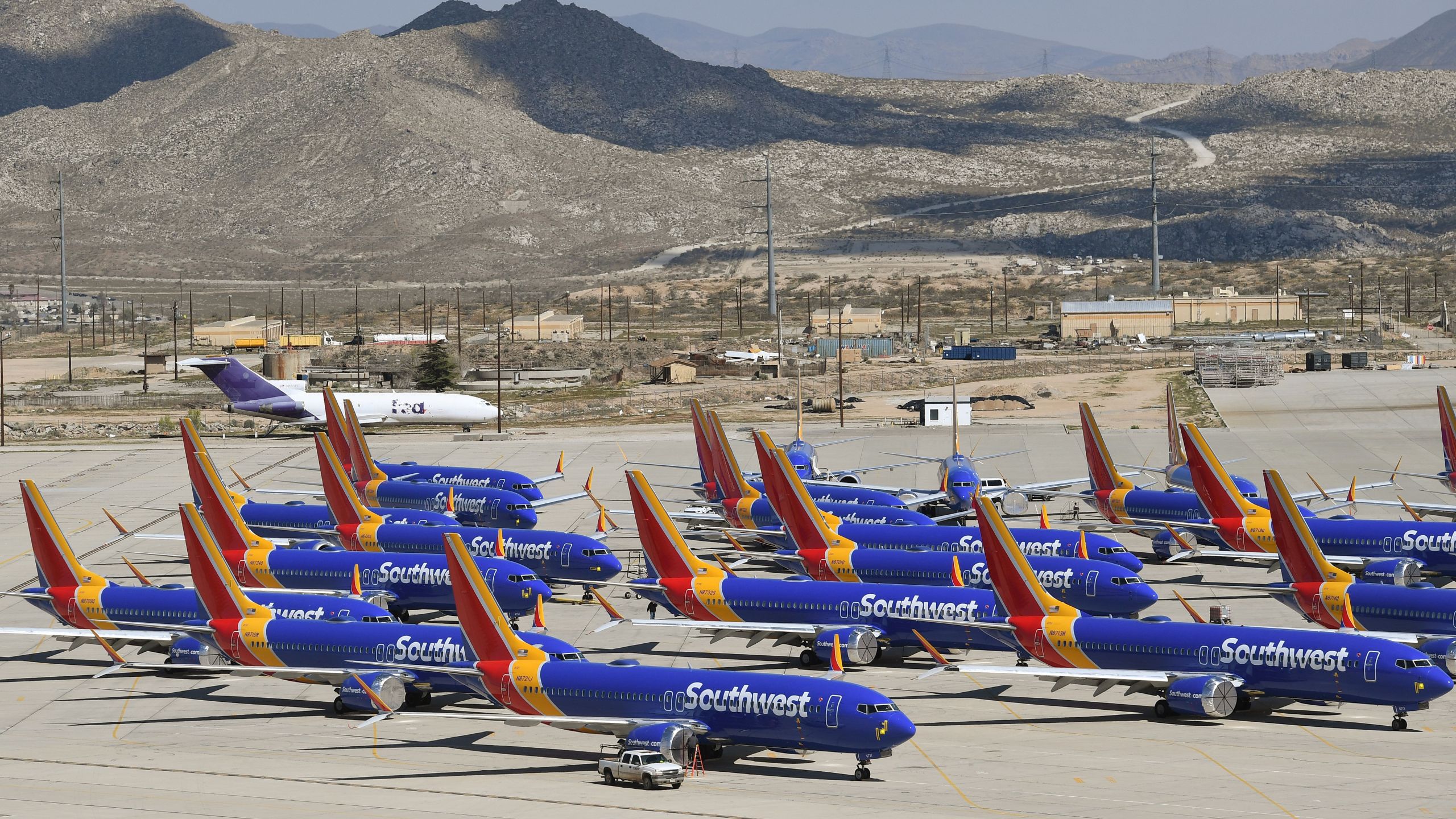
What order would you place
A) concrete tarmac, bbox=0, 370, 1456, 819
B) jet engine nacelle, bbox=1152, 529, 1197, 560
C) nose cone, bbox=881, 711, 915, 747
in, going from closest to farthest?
concrete tarmac, bbox=0, 370, 1456, 819
nose cone, bbox=881, 711, 915, 747
jet engine nacelle, bbox=1152, 529, 1197, 560

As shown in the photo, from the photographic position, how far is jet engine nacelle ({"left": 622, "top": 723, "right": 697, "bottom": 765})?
49.9m

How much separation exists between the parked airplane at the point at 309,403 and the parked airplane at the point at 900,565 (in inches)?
3054

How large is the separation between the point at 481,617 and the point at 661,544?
42.5 feet

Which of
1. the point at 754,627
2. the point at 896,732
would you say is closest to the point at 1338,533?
the point at 754,627

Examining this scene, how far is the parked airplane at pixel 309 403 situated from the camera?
150 metres

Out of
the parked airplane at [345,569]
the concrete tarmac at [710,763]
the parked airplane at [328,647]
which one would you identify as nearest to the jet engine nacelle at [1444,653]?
the concrete tarmac at [710,763]

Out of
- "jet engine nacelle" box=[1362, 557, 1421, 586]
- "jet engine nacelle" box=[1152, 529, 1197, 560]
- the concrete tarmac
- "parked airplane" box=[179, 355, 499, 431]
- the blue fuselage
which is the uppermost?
"parked airplane" box=[179, 355, 499, 431]

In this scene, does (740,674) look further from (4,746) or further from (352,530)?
(352,530)

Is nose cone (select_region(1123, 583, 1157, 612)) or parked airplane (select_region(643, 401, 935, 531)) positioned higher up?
parked airplane (select_region(643, 401, 935, 531))

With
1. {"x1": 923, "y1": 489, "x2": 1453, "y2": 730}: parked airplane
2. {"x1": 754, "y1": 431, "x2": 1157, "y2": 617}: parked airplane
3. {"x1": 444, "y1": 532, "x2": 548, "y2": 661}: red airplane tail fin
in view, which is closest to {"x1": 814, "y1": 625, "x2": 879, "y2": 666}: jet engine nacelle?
{"x1": 923, "y1": 489, "x2": 1453, "y2": 730}: parked airplane

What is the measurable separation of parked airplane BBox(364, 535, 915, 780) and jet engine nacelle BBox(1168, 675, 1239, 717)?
1085cm

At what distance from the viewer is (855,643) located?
205 feet

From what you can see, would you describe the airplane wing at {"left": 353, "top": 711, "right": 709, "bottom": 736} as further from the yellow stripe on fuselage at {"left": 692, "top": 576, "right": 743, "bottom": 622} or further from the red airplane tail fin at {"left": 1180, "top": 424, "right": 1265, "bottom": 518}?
the red airplane tail fin at {"left": 1180, "top": 424, "right": 1265, "bottom": 518}

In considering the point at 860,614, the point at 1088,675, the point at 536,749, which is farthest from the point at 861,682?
the point at 536,749
